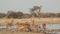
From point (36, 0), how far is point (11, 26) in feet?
1.24

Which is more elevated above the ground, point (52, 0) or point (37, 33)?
point (52, 0)

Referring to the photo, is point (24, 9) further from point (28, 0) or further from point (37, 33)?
point (37, 33)

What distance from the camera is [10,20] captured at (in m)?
1.03

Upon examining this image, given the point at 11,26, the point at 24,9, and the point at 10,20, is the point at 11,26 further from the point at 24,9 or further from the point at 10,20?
the point at 24,9

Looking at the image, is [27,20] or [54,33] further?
[54,33]

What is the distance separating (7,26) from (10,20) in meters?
0.07

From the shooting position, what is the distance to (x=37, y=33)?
1.04m

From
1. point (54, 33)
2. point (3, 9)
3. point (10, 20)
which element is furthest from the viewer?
point (3, 9)

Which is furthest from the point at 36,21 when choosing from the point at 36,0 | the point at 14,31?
the point at 36,0

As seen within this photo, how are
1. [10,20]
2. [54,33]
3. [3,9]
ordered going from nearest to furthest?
1. [10,20]
2. [54,33]
3. [3,9]

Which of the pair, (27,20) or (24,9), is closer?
(27,20)

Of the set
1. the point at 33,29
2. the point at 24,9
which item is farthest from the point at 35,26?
the point at 24,9

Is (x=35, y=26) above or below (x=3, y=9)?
below

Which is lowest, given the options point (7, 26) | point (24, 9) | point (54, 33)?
point (54, 33)
